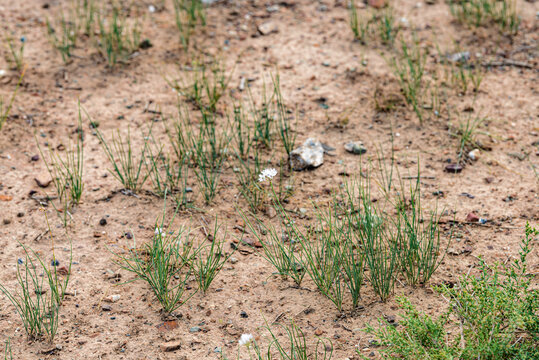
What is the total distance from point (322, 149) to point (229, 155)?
0.67 metres

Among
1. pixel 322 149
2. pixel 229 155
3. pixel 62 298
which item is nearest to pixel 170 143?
pixel 229 155

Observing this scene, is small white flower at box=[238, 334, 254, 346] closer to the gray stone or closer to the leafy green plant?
the leafy green plant

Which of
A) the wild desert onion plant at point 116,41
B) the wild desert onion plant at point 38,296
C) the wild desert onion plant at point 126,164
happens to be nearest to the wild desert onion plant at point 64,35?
the wild desert onion plant at point 116,41

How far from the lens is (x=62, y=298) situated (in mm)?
2906

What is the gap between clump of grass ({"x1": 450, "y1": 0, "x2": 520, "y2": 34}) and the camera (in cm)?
505

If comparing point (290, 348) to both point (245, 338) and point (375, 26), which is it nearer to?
point (245, 338)

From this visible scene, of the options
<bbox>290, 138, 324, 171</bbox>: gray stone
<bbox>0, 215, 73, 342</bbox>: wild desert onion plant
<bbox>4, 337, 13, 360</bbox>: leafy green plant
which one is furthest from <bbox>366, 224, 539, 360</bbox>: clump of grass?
<bbox>4, 337, 13, 360</bbox>: leafy green plant

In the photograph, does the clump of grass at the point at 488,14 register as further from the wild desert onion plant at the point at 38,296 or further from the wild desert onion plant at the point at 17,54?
the wild desert onion plant at the point at 38,296

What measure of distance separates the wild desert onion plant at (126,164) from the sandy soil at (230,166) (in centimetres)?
9

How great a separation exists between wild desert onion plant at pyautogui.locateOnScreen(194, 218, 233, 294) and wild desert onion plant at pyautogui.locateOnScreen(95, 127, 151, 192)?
66 centimetres

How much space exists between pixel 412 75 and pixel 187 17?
2220 millimetres

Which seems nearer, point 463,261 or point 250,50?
point 463,261

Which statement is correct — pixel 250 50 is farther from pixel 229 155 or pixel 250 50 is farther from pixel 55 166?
pixel 55 166

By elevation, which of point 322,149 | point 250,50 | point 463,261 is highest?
point 250,50
